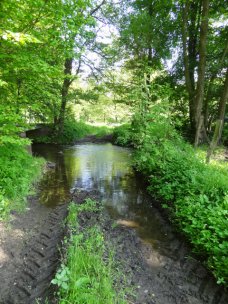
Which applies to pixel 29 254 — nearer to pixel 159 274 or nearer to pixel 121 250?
pixel 121 250

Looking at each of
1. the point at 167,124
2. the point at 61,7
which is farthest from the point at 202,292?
the point at 61,7

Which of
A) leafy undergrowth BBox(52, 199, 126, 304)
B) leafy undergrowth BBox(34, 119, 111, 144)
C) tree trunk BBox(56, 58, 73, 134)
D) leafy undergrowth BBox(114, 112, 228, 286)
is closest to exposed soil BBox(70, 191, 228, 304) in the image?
leafy undergrowth BBox(114, 112, 228, 286)

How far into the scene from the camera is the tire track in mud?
297cm

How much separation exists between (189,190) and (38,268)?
323 centimetres

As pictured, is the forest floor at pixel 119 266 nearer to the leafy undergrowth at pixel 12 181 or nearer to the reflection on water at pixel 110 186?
the leafy undergrowth at pixel 12 181

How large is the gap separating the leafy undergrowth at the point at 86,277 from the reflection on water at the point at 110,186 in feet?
5.25

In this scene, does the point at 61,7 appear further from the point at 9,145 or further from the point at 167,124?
the point at 167,124

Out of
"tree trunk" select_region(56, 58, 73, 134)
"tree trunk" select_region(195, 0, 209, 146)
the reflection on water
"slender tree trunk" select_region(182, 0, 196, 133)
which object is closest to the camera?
the reflection on water

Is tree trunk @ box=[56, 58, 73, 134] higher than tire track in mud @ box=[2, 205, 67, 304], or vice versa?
tree trunk @ box=[56, 58, 73, 134]

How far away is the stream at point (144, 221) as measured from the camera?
3338mm

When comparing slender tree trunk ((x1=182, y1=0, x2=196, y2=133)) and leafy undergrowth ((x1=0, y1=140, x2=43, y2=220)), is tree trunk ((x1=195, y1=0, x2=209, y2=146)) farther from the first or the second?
leafy undergrowth ((x1=0, y1=140, x2=43, y2=220))

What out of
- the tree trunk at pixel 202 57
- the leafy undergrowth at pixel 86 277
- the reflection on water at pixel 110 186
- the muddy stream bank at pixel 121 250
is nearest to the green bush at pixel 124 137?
the reflection on water at pixel 110 186

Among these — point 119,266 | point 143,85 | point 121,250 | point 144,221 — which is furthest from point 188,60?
point 119,266

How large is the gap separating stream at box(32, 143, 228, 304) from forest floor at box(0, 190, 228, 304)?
0.01 m
